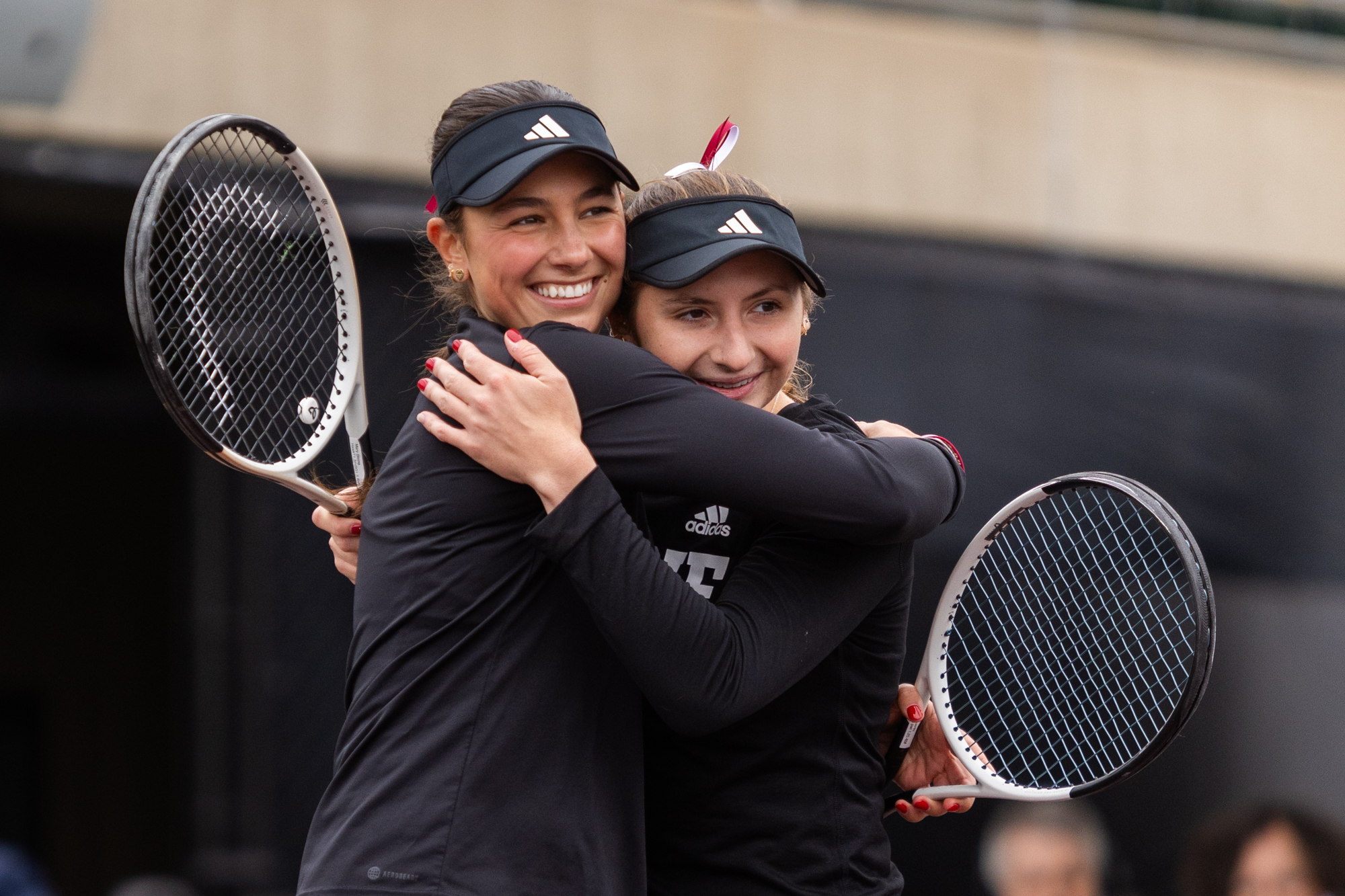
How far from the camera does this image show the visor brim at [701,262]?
2033 millimetres

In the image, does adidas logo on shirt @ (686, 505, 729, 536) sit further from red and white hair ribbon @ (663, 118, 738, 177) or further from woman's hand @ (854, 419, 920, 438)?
red and white hair ribbon @ (663, 118, 738, 177)

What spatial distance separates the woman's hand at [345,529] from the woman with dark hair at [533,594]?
33 centimetres

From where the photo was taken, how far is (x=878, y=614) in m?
2.12

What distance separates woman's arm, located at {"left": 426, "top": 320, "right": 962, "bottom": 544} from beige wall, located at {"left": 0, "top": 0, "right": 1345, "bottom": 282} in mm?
4061

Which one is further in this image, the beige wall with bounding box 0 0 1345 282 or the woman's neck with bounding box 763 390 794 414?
the beige wall with bounding box 0 0 1345 282

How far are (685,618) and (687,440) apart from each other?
0.21 metres

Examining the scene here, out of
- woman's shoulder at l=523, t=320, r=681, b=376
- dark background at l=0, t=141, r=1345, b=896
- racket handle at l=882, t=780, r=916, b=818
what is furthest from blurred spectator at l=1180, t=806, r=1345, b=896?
woman's shoulder at l=523, t=320, r=681, b=376

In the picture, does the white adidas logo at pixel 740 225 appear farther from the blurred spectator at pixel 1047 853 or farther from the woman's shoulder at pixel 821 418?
the blurred spectator at pixel 1047 853

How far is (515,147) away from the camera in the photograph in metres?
2.01

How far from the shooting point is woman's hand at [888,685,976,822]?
235 cm

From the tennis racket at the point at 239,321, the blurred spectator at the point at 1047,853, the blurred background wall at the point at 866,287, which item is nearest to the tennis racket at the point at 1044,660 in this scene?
the tennis racket at the point at 239,321

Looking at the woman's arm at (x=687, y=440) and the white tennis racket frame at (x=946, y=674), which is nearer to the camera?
the woman's arm at (x=687, y=440)

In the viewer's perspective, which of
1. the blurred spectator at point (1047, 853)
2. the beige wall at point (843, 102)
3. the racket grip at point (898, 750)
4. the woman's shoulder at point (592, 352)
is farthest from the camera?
the beige wall at point (843, 102)

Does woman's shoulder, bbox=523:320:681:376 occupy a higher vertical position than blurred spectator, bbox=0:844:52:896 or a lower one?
higher
